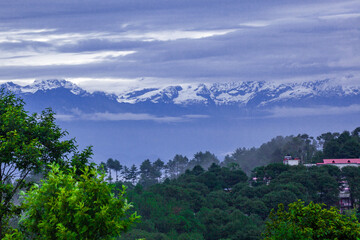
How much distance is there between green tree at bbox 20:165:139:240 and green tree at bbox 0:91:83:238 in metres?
3.29

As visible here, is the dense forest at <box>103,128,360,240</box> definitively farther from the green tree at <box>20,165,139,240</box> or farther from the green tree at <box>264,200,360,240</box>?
the green tree at <box>20,165,139,240</box>

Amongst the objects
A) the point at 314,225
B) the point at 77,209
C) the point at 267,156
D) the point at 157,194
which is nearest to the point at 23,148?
the point at 77,209

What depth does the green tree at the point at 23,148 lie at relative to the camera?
54.7 feet

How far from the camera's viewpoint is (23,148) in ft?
54.4

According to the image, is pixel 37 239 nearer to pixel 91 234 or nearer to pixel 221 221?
pixel 91 234

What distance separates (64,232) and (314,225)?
1021cm

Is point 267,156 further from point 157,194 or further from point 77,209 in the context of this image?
point 77,209

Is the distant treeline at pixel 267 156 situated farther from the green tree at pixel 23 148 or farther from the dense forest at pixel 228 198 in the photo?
the green tree at pixel 23 148

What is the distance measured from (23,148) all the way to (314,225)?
10586mm

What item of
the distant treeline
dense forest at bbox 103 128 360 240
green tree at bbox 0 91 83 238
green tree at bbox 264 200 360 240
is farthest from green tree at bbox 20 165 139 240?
the distant treeline

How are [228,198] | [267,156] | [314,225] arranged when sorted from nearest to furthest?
Answer: [314,225] → [228,198] → [267,156]

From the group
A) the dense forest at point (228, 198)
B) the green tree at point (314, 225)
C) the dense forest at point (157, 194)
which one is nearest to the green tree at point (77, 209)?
the dense forest at point (157, 194)

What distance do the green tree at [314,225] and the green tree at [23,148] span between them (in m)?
7.43

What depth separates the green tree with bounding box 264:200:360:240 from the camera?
60.1 feet
